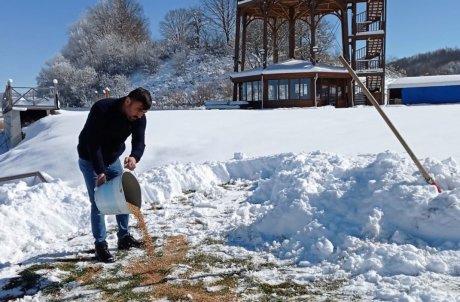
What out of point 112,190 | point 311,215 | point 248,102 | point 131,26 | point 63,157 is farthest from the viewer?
point 131,26

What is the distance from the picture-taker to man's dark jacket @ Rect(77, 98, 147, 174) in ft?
12.3

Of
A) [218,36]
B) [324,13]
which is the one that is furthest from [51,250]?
[218,36]

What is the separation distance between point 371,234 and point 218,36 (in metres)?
44.1

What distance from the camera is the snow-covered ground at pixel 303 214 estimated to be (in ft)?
11.5

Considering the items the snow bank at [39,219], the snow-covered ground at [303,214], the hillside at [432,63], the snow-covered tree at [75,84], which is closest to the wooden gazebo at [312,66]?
the snow-covered ground at [303,214]

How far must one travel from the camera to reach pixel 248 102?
22.9 meters

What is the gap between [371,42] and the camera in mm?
25344

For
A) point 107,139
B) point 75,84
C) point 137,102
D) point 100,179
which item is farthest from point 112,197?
point 75,84

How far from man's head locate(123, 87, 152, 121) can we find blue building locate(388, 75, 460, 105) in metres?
25.2

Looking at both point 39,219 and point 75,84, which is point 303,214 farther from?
point 75,84

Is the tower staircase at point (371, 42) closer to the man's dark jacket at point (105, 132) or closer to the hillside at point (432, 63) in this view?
the man's dark jacket at point (105, 132)

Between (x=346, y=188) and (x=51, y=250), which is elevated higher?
(x=346, y=188)

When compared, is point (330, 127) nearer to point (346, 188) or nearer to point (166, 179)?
point (166, 179)

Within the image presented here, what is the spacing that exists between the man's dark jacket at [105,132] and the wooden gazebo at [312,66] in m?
18.2
